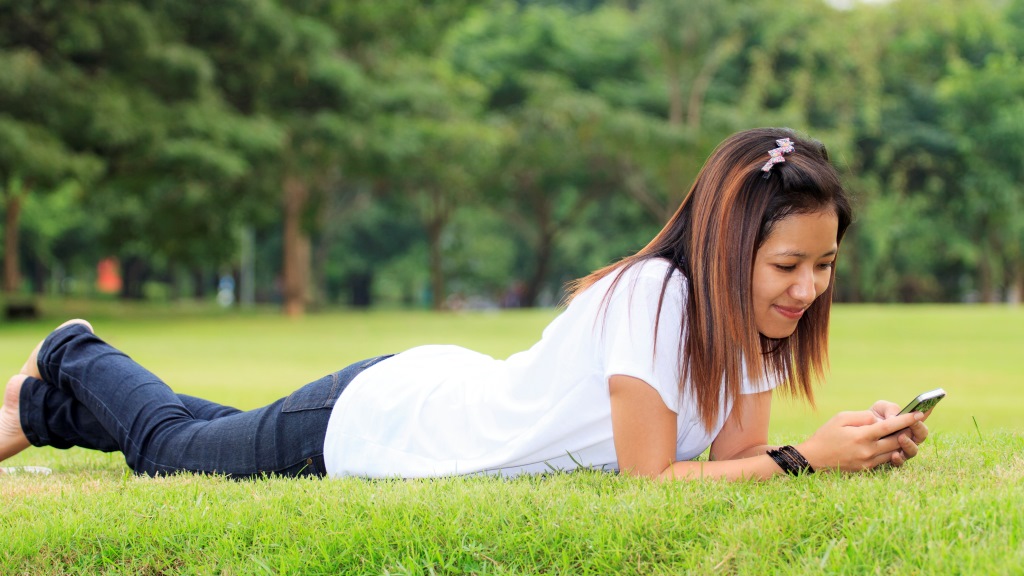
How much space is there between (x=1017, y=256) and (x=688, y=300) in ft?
147

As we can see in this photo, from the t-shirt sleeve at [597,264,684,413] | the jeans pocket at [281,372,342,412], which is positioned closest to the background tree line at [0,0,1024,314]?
the jeans pocket at [281,372,342,412]

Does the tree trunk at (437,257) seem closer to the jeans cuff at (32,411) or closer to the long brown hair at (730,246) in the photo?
the jeans cuff at (32,411)

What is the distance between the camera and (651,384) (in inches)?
126

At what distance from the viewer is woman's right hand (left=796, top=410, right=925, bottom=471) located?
3355 mm

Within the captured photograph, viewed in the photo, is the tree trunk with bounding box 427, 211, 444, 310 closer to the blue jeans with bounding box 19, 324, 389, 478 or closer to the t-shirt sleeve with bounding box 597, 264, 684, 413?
the blue jeans with bounding box 19, 324, 389, 478

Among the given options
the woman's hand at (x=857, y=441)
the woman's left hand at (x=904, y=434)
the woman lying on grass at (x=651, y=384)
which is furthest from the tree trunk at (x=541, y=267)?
the woman's hand at (x=857, y=441)

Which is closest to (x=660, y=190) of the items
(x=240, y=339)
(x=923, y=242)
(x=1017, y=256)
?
(x=923, y=242)

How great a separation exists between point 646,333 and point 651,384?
0.15m

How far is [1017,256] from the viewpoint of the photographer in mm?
43562

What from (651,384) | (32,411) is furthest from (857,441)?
(32,411)

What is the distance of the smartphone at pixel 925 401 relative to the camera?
3.27 meters

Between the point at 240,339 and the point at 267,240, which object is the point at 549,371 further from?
the point at 267,240

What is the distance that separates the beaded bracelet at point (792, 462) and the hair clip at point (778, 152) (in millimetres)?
879

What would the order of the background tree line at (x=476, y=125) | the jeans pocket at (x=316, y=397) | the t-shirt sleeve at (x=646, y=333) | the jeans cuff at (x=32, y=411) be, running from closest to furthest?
the t-shirt sleeve at (x=646, y=333), the jeans pocket at (x=316, y=397), the jeans cuff at (x=32, y=411), the background tree line at (x=476, y=125)
